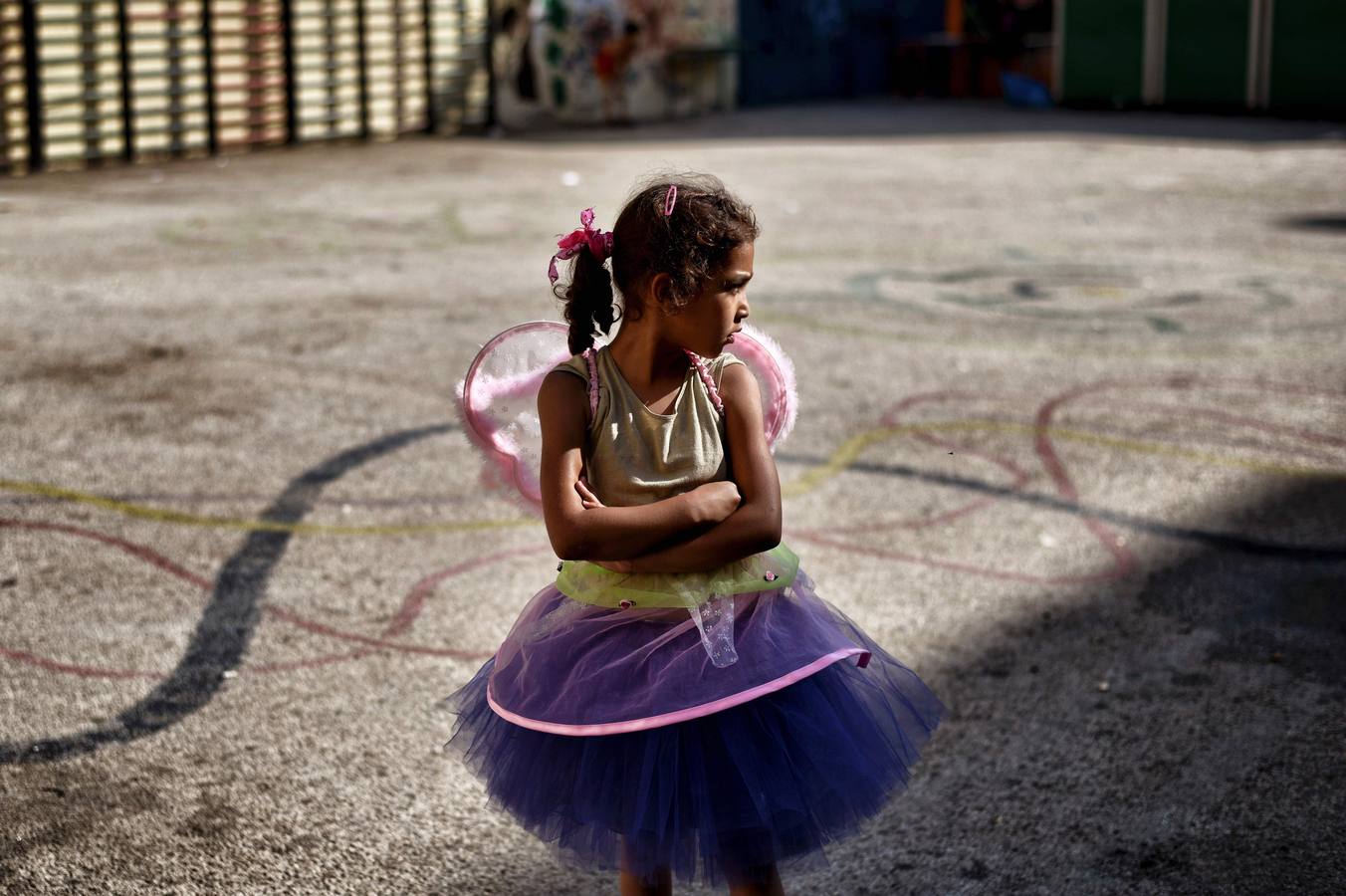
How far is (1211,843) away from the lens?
9.81ft

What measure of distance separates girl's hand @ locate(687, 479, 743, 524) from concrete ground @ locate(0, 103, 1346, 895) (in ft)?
2.03

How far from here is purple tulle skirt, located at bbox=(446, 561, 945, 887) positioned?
7.30ft

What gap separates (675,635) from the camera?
7.64 ft

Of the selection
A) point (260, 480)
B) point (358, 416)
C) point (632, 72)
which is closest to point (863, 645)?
point (260, 480)

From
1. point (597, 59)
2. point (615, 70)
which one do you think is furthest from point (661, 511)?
point (615, 70)

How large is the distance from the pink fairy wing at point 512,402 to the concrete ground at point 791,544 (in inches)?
15.5

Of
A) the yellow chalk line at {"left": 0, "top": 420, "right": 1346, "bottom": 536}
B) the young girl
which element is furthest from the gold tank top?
the yellow chalk line at {"left": 0, "top": 420, "right": 1346, "bottom": 536}

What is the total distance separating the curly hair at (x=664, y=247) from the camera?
2.25m

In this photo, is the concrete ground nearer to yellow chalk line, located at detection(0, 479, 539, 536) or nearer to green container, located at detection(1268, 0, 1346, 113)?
yellow chalk line, located at detection(0, 479, 539, 536)

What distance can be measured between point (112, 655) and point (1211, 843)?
8.63ft

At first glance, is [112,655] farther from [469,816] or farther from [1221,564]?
[1221,564]

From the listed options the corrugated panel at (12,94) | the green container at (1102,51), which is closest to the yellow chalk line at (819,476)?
the corrugated panel at (12,94)

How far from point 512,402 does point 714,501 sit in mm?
504

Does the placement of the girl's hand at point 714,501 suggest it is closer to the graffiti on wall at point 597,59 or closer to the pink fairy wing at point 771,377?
the pink fairy wing at point 771,377
